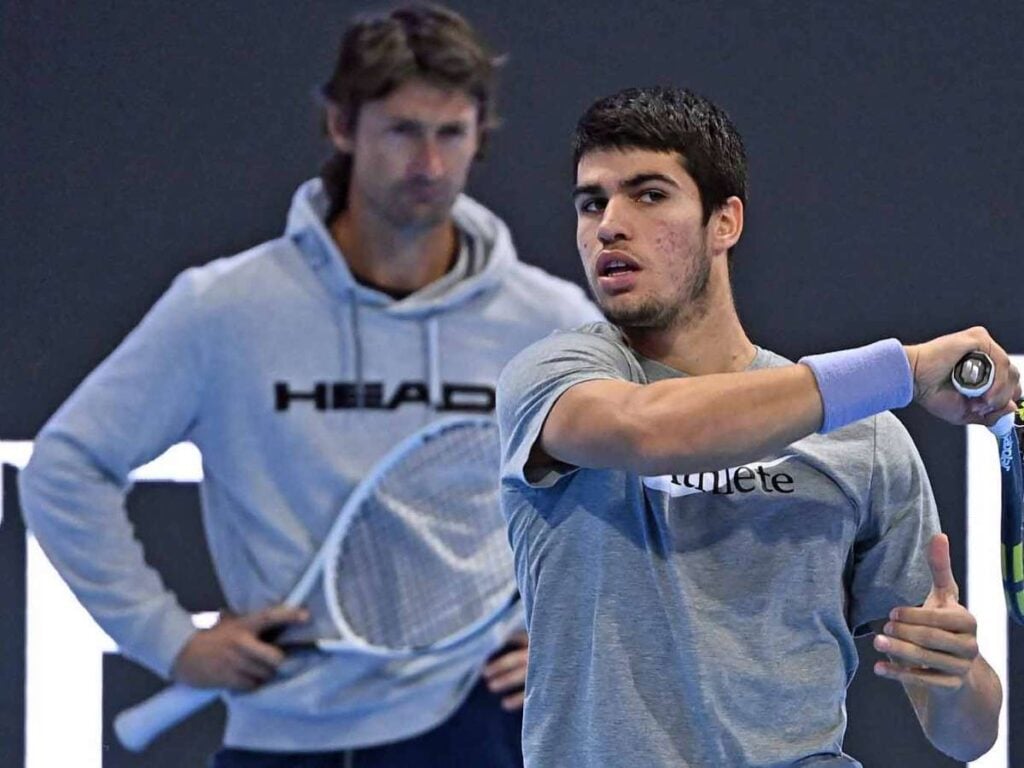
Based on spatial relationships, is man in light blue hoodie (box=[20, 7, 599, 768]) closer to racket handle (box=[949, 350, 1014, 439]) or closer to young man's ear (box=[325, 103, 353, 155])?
young man's ear (box=[325, 103, 353, 155])

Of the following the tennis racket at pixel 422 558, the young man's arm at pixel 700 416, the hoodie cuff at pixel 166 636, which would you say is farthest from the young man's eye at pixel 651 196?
the hoodie cuff at pixel 166 636

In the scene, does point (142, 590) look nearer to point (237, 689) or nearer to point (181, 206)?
point (237, 689)

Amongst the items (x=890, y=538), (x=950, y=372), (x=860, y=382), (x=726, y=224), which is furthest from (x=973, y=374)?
(x=726, y=224)

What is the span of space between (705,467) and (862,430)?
0.32m

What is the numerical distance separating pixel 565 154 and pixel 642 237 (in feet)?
4.71

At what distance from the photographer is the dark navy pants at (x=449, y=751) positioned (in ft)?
10.1

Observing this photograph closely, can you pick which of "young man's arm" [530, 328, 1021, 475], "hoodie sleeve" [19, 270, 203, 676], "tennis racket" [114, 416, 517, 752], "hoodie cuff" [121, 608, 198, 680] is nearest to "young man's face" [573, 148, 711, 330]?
"young man's arm" [530, 328, 1021, 475]

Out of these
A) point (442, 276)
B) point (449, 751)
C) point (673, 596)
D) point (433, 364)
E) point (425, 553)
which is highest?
point (442, 276)

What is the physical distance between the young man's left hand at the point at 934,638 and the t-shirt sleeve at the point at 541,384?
399 mm

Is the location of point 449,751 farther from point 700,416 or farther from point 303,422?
point 700,416

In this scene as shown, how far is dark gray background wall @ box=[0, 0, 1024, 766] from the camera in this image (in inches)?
131

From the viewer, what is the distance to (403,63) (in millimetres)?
3182

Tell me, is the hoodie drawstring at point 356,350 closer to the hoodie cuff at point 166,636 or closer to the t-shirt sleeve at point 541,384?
the hoodie cuff at point 166,636

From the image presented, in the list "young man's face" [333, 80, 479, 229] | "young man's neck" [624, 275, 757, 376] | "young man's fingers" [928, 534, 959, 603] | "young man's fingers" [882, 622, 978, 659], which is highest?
"young man's face" [333, 80, 479, 229]
